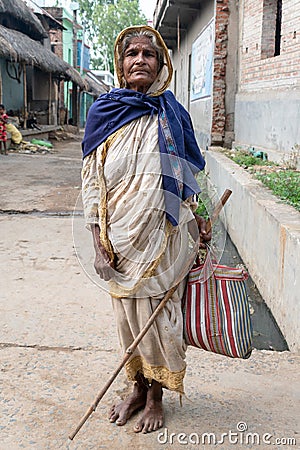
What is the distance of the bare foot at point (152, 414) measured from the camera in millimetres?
2240

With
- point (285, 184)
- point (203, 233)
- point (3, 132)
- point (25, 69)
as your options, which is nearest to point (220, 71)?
point (285, 184)

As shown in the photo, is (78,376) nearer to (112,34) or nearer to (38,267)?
(38,267)

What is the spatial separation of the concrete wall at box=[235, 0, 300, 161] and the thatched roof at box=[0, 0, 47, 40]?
10.9 meters

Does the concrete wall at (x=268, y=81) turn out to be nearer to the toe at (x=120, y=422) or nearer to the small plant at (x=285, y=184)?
the small plant at (x=285, y=184)

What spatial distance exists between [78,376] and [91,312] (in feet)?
3.13

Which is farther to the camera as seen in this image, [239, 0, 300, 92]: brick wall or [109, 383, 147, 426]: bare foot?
[239, 0, 300, 92]: brick wall

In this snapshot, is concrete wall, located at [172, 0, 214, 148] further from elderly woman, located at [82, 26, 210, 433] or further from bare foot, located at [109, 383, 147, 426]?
bare foot, located at [109, 383, 147, 426]

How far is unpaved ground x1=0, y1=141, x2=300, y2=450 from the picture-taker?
2209 millimetres

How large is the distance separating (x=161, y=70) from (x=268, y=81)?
6.20 meters

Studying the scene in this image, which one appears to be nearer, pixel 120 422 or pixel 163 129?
pixel 163 129

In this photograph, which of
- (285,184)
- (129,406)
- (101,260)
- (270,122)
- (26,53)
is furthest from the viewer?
(26,53)

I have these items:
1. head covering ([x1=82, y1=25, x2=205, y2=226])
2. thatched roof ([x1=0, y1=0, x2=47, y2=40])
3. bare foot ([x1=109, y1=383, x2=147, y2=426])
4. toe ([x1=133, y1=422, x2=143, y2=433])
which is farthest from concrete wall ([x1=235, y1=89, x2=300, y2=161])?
thatched roof ([x1=0, y1=0, x2=47, y2=40])

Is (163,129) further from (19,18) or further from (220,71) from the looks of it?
(19,18)

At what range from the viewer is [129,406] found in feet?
7.66
